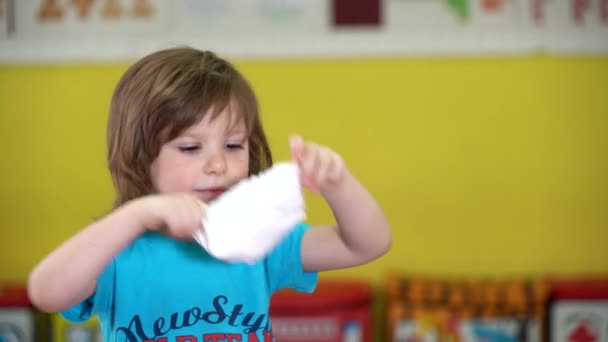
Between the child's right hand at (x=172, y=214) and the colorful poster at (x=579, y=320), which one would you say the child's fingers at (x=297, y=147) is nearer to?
the child's right hand at (x=172, y=214)

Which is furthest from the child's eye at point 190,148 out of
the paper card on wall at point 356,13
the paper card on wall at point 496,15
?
the paper card on wall at point 496,15

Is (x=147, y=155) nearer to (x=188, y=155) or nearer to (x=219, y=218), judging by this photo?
(x=188, y=155)

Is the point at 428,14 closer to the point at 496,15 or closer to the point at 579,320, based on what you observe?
A: the point at 496,15

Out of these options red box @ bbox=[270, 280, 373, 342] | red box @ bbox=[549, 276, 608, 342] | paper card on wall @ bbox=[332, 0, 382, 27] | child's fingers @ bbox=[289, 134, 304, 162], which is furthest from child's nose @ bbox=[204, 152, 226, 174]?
red box @ bbox=[549, 276, 608, 342]

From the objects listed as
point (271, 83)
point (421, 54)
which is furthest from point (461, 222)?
point (271, 83)

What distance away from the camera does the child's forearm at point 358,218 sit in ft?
2.55

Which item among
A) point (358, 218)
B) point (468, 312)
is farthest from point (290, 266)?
point (468, 312)

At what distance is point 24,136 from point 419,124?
99 centimetres

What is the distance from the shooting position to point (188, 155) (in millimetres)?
808

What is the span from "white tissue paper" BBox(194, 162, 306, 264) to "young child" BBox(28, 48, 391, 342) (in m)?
0.03

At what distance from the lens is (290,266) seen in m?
0.87

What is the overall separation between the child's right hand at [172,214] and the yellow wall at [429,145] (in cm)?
111

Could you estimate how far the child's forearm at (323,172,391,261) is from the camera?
2.55 ft

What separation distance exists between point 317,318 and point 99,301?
0.97m
